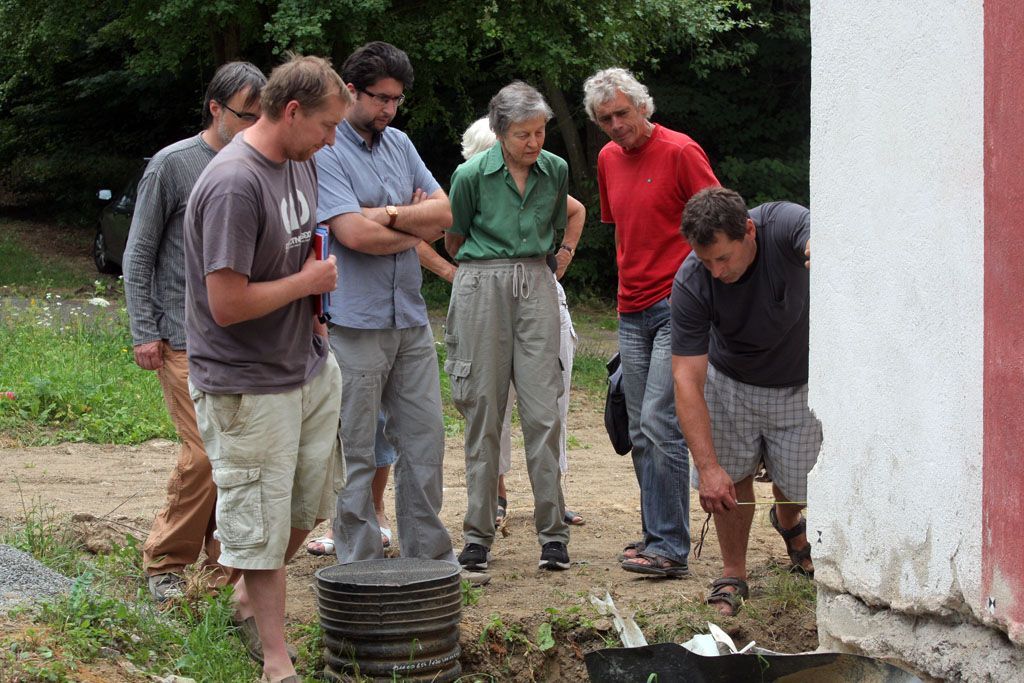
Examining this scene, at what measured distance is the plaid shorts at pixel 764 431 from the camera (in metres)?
4.75

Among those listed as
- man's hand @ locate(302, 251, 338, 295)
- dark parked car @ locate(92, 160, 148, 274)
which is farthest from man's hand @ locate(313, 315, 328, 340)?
dark parked car @ locate(92, 160, 148, 274)

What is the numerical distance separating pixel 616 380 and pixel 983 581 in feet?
7.83

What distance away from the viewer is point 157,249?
4.46 metres

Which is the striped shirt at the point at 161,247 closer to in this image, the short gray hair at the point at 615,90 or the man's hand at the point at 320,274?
the man's hand at the point at 320,274

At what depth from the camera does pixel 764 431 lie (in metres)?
4.82

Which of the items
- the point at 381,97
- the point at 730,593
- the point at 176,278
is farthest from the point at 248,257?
the point at 730,593

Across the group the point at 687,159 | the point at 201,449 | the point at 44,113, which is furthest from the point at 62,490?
the point at 44,113

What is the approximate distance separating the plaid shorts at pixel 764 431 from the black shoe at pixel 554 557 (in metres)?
0.74

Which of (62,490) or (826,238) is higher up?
(826,238)

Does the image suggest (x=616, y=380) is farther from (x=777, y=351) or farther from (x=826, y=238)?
(x=826, y=238)

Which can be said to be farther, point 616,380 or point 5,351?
point 5,351

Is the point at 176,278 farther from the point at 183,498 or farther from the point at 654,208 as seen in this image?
the point at 654,208

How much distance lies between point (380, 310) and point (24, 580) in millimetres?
1650

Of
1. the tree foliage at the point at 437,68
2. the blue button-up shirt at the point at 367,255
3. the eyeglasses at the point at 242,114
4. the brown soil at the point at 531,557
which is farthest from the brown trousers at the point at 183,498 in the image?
the tree foliage at the point at 437,68
